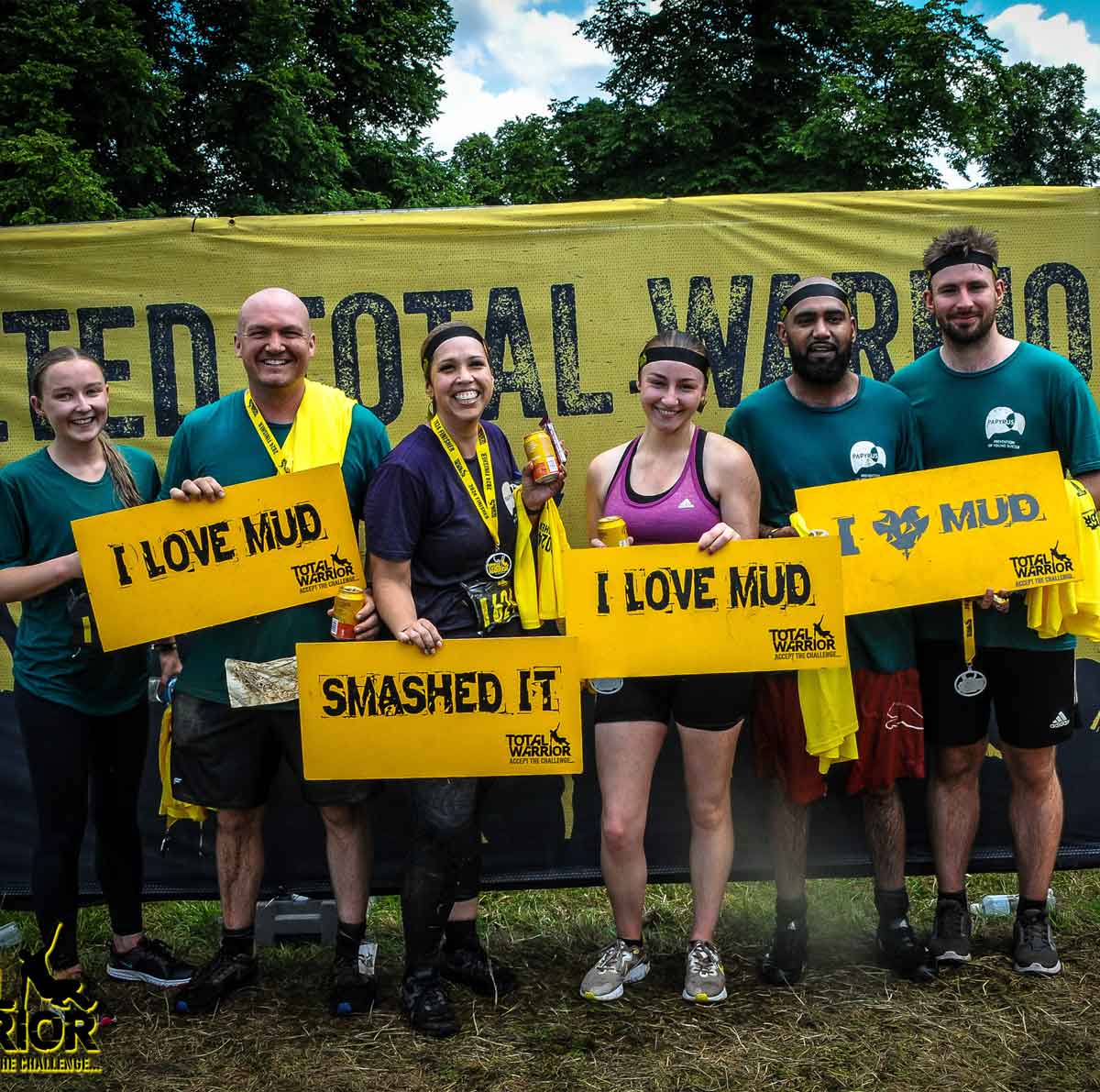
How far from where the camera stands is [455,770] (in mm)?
3410

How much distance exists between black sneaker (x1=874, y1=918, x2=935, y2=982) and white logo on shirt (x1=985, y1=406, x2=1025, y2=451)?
69.1 inches

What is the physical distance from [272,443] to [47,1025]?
2.06 m

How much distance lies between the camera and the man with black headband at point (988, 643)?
3625 millimetres

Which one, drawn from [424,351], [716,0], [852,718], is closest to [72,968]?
[424,351]

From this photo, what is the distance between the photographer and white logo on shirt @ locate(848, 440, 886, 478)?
11.7 ft

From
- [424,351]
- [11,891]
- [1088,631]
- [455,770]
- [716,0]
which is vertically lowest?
[11,891]

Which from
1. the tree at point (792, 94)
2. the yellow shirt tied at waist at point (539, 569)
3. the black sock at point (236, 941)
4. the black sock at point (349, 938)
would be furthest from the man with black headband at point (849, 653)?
the tree at point (792, 94)

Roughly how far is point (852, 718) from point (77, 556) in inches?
104

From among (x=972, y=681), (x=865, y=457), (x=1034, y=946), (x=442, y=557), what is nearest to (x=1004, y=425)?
(x=865, y=457)

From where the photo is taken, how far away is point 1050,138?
98.6 ft

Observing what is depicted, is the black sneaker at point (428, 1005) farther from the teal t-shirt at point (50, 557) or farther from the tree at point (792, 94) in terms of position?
the tree at point (792, 94)

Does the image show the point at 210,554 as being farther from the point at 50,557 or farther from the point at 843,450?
the point at 843,450

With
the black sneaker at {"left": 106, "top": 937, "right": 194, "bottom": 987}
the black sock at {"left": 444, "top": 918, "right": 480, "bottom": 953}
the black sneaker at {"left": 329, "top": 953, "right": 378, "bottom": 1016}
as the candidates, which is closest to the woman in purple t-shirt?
the black sneaker at {"left": 329, "top": 953, "right": 378, "bottom": 1016}

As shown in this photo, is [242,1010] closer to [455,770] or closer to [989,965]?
[455,770]
